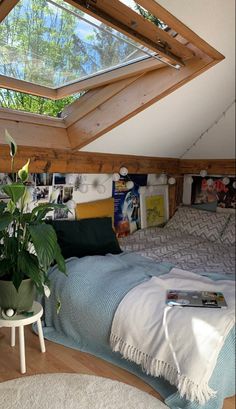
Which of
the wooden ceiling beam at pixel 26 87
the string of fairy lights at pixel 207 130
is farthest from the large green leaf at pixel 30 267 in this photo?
the string of fairy lights at pixel 207 130

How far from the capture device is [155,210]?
383 centimetres

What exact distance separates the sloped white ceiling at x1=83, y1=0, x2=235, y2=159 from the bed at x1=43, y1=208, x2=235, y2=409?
0.83 m

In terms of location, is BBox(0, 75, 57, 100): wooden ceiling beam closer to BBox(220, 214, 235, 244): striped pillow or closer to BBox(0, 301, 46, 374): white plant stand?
Result: BBox(0, 301, 46, 374): white plant stand

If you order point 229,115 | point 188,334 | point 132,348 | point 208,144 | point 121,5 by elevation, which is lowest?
point 132,348

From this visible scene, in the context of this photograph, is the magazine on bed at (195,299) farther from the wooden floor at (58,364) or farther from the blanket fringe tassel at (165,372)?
the wooden floor at (58,364)

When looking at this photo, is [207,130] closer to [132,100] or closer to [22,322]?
[132,100]

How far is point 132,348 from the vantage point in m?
1.74

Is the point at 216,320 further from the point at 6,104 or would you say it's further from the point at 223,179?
the point at 223,179

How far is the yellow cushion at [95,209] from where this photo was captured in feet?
9.70

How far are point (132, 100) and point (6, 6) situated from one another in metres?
1.09

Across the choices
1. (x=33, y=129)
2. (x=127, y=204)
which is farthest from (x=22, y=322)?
(x=127, y=204)

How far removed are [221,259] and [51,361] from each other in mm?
1608

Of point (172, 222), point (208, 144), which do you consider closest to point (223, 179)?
point (208, 144)

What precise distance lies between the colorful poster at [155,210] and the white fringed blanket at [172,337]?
1.82 m
